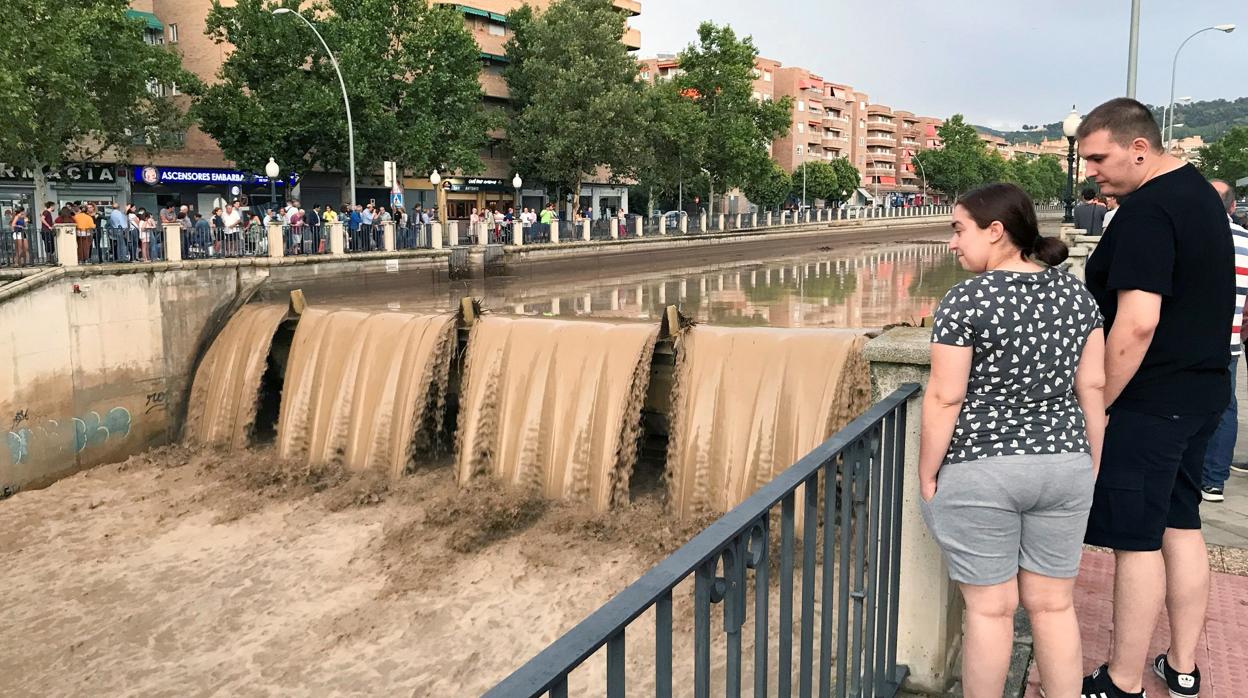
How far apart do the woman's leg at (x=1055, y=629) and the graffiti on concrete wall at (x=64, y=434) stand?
1480 centimetres

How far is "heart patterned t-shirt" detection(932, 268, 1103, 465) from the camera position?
262cm

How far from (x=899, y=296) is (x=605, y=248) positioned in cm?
1384

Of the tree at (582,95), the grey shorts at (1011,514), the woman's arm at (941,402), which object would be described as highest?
the tree at (582,95)

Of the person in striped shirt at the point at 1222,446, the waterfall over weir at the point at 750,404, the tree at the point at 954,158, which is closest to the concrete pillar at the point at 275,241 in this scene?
the waterfall over weir at the point at 750,404

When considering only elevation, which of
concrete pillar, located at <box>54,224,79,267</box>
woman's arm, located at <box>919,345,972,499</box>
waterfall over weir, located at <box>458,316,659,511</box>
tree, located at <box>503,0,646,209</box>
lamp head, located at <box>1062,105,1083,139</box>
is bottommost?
waterfall over weir, located at <box>458,316,659,511</box>

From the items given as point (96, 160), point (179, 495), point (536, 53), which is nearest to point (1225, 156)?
point (536, 53)

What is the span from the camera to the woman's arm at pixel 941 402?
8.61 feet

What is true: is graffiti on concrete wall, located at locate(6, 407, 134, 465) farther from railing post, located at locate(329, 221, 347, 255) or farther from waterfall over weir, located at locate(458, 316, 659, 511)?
railing post, located at locate(329, 221, 347, 255)

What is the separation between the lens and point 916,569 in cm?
349

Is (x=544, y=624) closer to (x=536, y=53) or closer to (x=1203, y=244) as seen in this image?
(x=1203, y=244)

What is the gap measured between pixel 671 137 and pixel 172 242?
30.6 metres

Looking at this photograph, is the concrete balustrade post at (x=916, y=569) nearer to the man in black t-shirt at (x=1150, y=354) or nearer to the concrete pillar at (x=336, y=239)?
the man in black t-shirt at (x=1150, y=354)

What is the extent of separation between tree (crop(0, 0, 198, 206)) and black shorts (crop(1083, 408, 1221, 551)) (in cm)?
2322

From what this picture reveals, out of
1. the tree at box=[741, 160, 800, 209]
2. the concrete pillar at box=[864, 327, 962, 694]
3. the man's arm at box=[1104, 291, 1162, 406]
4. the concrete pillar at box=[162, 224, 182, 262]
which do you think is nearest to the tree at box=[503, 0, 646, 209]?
the tree at box=[741, 160, 800, 209]
